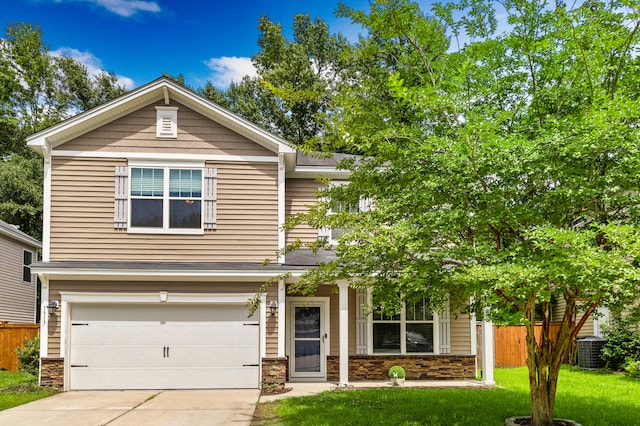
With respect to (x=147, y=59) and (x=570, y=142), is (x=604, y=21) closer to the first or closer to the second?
(x=570, y=142)

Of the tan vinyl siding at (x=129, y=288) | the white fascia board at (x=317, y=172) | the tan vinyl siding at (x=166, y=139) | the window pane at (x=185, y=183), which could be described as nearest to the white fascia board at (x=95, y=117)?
the tan vinyl siding at (x=166, y=139)

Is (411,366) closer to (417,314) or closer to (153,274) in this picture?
(417,314)

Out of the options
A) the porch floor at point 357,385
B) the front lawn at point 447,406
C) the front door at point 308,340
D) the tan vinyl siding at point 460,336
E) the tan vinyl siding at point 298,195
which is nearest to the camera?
the front lawn at point 447,406

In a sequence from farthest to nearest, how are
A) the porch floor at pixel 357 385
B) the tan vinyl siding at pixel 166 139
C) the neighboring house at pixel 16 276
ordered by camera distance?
the neighboring house at pixel 16 276 → the tan vinyl siding at pixel 166 139 → the porch floor at pixel 357 385

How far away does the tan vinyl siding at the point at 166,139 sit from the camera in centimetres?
1316

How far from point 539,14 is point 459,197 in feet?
8.84

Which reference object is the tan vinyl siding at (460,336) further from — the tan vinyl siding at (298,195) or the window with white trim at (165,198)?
the window with white trim at (165,198)

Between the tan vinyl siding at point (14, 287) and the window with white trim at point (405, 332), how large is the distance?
14303 mm

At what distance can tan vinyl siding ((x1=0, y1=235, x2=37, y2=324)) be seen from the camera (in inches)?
837

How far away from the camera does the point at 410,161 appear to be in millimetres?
7660

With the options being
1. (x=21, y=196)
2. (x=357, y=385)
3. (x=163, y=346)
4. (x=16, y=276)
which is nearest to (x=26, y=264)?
(x=16, y=276)

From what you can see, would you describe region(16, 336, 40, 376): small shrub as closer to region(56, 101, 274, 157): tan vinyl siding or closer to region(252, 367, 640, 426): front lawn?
region(56, 101, 274, 157): tan vinyl siding

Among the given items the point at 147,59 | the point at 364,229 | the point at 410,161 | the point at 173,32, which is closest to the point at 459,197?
the point at 410,161

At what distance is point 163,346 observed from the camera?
13.1m
